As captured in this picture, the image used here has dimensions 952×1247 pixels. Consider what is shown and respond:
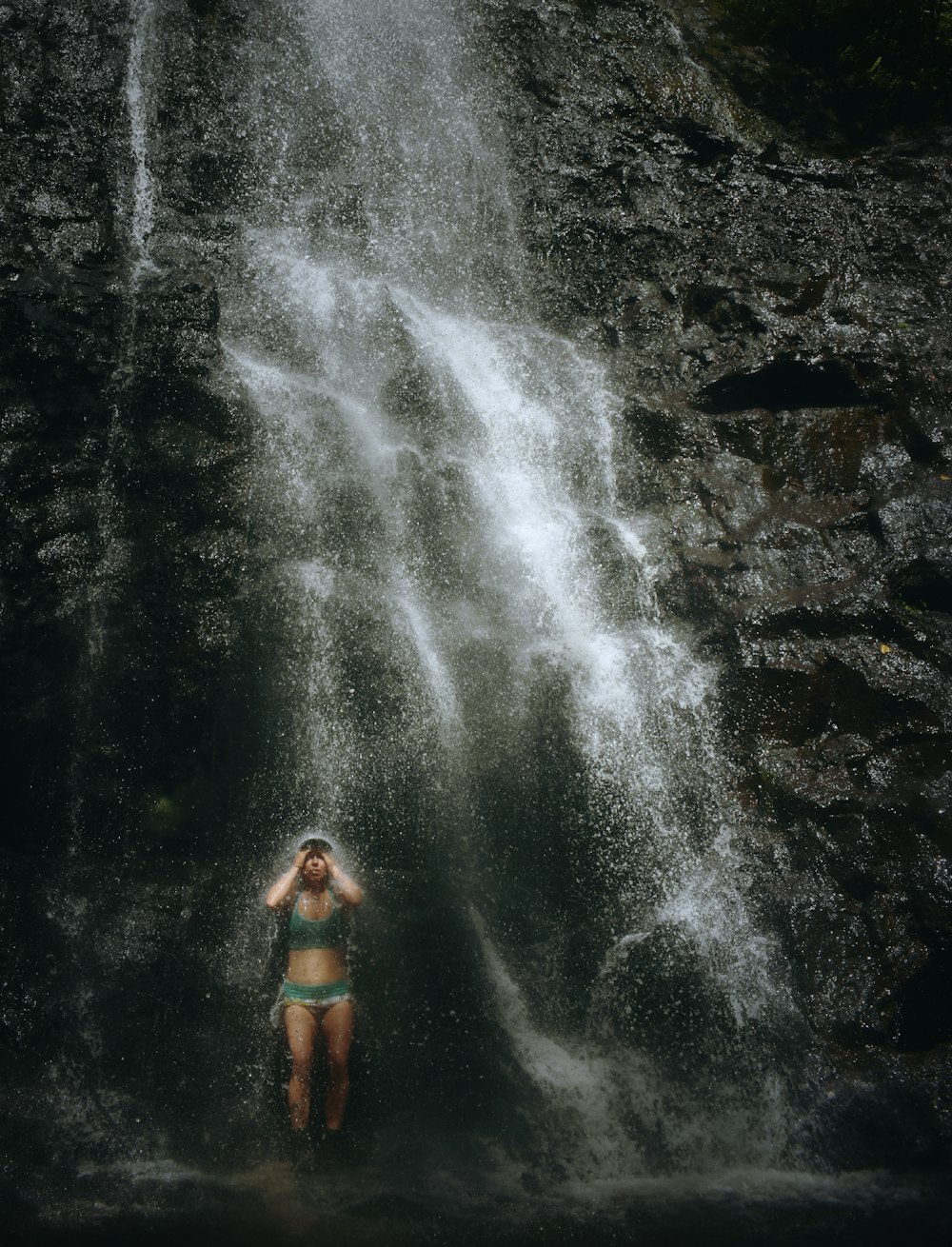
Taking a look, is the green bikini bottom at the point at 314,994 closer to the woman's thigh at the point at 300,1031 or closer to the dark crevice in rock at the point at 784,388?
the woman's thigh at the point at 300,1031

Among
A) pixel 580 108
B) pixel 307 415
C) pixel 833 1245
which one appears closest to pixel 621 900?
pixel 833 1245

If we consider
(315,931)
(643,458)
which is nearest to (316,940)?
(315,931)

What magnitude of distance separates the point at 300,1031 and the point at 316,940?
2.02 ft

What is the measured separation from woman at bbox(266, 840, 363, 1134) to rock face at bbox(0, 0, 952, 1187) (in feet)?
3.68

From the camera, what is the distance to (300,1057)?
546 centimetres

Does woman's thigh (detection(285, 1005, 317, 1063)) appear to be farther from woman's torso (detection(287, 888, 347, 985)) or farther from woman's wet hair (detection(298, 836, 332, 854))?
woman's wet hair (detection(298, 836, 332, 854))

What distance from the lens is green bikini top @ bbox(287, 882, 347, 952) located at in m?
5.60

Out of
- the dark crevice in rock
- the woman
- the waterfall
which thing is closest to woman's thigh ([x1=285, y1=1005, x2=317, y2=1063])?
the woman

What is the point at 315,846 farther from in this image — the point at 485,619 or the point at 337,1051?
the point at 485,619

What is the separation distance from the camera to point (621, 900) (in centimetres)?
610

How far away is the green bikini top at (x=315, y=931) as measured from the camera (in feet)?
18.4

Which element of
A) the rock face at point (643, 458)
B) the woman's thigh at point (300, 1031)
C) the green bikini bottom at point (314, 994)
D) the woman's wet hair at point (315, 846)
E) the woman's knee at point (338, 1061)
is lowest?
the woman's knee at point (338, 1061)

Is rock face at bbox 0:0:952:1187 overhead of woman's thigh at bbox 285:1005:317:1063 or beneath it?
overhead

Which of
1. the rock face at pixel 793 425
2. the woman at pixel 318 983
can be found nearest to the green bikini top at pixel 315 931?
the woman at pixel 318 983
